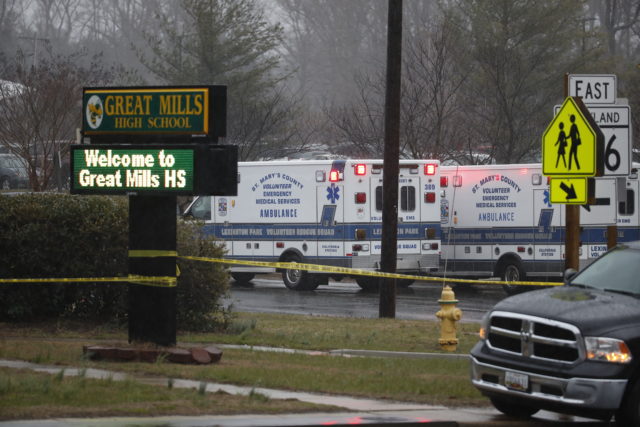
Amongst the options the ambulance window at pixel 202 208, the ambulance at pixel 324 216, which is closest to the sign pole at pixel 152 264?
the ambulance at pixel 324 216

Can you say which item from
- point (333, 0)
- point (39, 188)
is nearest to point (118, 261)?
point (39, 188)

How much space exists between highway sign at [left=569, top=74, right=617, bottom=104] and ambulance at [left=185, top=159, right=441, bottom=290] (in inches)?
528

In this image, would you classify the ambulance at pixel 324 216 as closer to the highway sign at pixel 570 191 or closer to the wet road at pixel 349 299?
the wet road at pixel 349 299

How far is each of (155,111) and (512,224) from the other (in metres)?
15.8

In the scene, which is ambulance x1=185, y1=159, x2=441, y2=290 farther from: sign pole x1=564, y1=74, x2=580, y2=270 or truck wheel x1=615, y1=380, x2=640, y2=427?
truck wheel x1=615, y1=380, x2=640, y2=427

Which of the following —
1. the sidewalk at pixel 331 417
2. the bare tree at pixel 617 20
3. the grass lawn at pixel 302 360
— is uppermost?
the bare tree at pixel 617 20

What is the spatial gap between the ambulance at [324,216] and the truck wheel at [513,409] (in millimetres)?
16228

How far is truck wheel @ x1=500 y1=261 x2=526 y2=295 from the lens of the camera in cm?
2666

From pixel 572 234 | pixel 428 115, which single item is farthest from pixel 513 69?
pixel 572 234

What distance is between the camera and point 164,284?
1268 cm

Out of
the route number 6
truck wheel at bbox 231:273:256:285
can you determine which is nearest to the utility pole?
the route number 6

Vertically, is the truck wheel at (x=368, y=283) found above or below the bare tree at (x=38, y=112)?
below

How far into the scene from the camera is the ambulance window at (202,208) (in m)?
28.0

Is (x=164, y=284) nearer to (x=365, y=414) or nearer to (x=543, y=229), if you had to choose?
(x=365, y=414)
